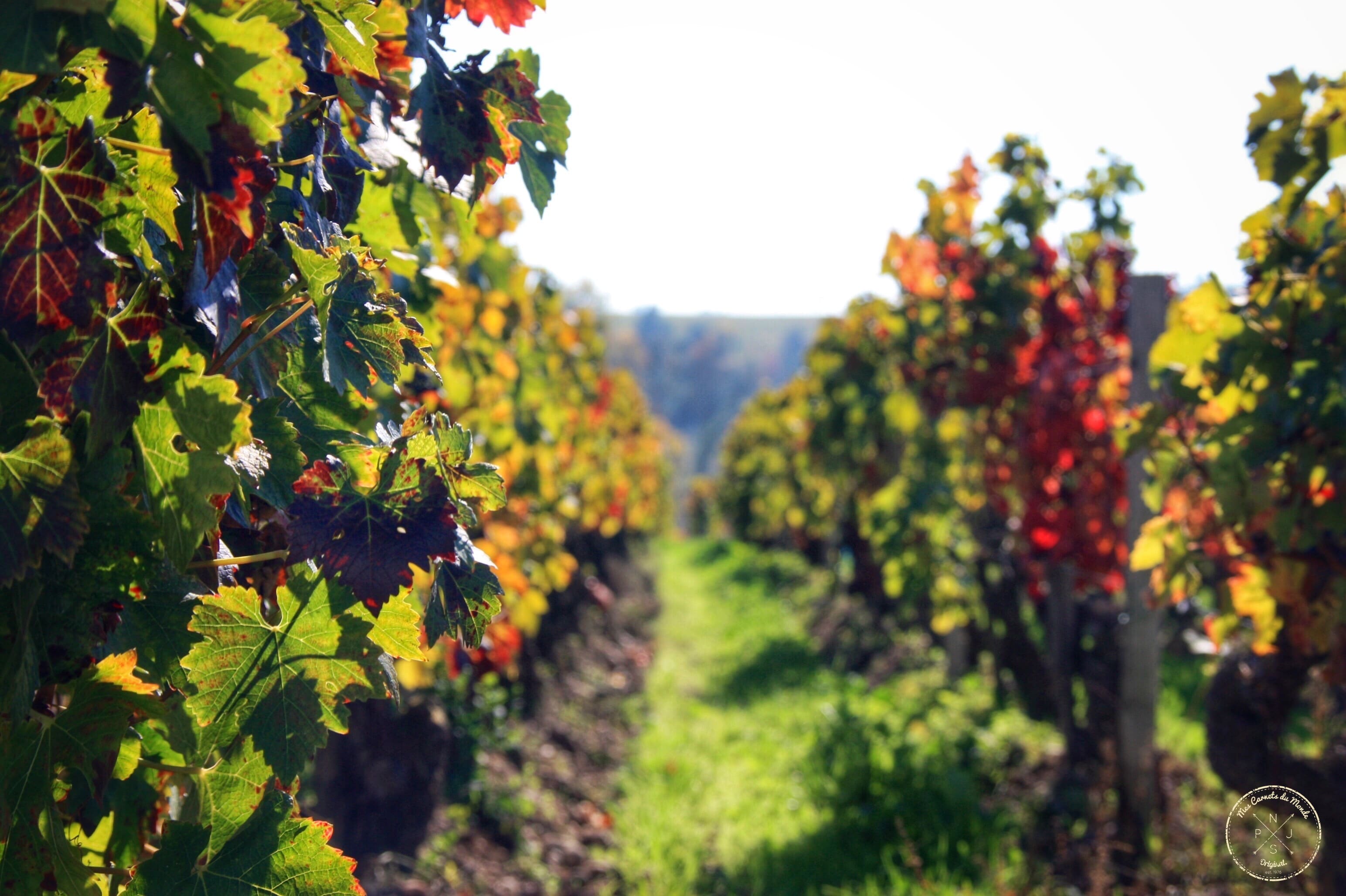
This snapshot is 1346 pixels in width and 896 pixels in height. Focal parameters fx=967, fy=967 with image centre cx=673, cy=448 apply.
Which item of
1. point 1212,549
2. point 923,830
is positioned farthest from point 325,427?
point 923,830

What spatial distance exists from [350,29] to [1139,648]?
4.09 meters

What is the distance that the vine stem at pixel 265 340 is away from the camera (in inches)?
38.4

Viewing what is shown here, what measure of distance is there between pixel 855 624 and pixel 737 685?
1434 millimetres

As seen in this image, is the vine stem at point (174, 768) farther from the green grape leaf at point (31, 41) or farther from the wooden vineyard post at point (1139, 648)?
the wooden vineyard post at point (1139, 648)

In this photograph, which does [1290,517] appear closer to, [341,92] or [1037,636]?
[341,92]

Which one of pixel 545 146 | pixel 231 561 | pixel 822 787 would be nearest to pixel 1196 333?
pixel 545 146

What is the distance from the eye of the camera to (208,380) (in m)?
0.88

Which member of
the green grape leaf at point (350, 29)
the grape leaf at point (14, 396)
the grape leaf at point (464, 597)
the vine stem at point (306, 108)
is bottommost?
the grape leaf at point (464, 597)

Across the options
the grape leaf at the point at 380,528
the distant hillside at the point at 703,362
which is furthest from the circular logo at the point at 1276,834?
the distant hillside at the point at 703,362

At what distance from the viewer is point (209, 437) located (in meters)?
0.88

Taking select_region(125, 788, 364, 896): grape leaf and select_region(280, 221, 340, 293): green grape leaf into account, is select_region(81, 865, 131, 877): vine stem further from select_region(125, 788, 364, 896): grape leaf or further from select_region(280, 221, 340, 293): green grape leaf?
select_region(280, 221, 340, 293): green grape leaf

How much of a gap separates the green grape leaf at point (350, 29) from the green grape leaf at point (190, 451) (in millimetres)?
383

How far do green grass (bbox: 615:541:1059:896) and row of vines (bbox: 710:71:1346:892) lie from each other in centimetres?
40

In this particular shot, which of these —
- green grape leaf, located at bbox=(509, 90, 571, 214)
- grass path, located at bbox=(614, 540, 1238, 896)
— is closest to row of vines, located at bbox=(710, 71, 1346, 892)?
grass path, located at bbox=(614, 540, 1238, 896)
